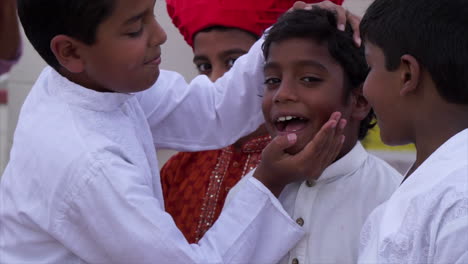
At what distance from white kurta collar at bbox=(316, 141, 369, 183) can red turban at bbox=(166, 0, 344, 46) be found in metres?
0.68

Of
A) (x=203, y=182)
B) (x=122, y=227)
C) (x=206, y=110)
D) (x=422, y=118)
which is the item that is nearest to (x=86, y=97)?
(x=122, y=227)

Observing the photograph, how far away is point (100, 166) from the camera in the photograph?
1.81 m

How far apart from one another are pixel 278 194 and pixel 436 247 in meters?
0.70

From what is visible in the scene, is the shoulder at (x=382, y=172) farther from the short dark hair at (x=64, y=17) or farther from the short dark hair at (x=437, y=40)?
the short dark hair at (x=64, y=17)

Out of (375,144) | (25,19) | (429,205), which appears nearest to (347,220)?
(429,205)

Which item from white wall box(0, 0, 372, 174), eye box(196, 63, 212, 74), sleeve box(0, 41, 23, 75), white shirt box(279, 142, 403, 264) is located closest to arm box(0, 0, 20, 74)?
sleeve box(0, 41, 23, 75)

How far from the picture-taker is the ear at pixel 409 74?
5.45 ft

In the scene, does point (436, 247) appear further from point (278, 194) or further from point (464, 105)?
point (278, 194)

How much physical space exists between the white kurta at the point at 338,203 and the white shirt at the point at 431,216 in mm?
443

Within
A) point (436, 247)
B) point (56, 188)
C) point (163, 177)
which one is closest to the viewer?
point (436, 247)

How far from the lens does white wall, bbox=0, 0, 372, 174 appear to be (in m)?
3.78

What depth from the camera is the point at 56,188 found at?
1.83 metres

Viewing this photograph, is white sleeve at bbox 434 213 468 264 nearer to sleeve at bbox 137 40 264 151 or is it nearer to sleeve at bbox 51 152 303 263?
sleeve at bbox 51 152 303 263

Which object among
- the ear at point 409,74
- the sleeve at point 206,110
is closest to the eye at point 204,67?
the sleeve at point 206,110
